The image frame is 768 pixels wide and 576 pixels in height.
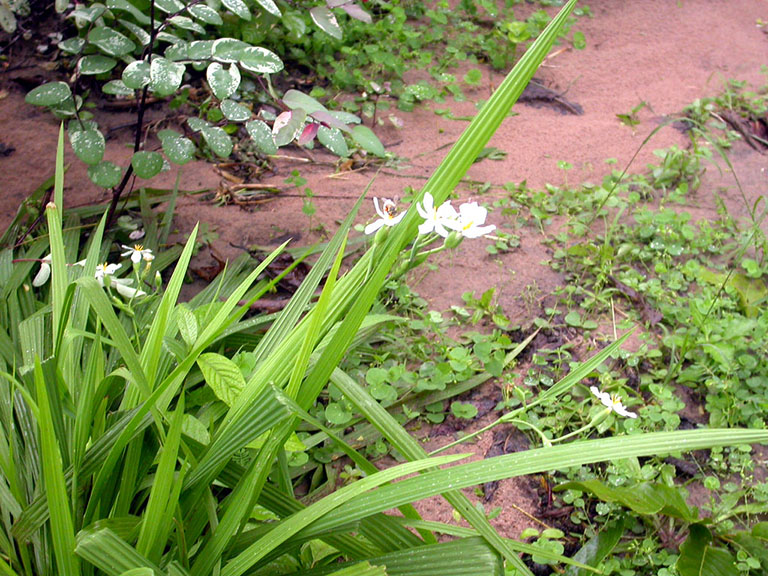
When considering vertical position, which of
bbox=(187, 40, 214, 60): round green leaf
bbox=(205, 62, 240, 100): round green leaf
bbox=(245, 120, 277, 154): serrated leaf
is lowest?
bbox=(245, 120, 277, 154): serrated leaf

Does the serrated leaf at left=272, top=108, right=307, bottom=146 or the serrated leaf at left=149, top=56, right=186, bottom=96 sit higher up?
the serrated leaf at left=149, top=56, right=186, bottom=96

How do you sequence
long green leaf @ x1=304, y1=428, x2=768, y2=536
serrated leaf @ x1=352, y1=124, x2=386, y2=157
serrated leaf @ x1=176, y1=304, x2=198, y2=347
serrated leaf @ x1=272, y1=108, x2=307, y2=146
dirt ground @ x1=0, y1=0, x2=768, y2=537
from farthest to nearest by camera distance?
dirt ground @ x1=0, y1=0, x2=768, y2=537
serrated leaf @ x1=352, y1=124, x2=386, y2=157
serrated leaf @ x1=272, y1=108, x2=307, y2=146
serrated leaf @ x1=176, y1=304, x2=198, y2=347
long green leaf @ x1=304, y1=428, x2=768, y2=536

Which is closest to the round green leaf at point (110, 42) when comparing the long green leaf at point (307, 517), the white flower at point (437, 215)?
the white flower at point (437, 215)

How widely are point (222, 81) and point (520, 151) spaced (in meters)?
1.62

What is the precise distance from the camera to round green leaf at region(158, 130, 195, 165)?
1.82m

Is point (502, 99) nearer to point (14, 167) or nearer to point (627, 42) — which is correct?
point (14, 167)

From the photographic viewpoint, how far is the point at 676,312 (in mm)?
2014

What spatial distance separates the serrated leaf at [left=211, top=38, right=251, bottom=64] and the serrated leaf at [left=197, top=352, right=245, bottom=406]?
78 centimetres

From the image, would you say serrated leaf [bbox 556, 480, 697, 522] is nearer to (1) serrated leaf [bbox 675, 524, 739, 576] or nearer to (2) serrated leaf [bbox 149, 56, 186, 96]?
(1) serrated leaf [bbox 675, 524, 739, 576]

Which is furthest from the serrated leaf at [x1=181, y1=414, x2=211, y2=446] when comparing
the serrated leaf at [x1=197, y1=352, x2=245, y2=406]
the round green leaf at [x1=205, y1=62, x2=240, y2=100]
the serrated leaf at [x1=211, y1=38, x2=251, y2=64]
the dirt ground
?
the serrated leaf at [x1=211, y1=38, x2=251, y2=64]

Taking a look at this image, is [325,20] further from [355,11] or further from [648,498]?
[648,498]

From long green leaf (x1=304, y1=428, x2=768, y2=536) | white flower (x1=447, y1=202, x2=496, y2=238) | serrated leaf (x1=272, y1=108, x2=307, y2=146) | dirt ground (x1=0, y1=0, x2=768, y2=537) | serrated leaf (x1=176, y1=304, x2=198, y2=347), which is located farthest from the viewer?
dirt ground (x1=0, y1=0, x2=768, y2=537)

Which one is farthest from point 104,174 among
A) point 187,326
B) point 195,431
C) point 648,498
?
point 648,498

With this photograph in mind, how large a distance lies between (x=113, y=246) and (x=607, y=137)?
7.05 feet
